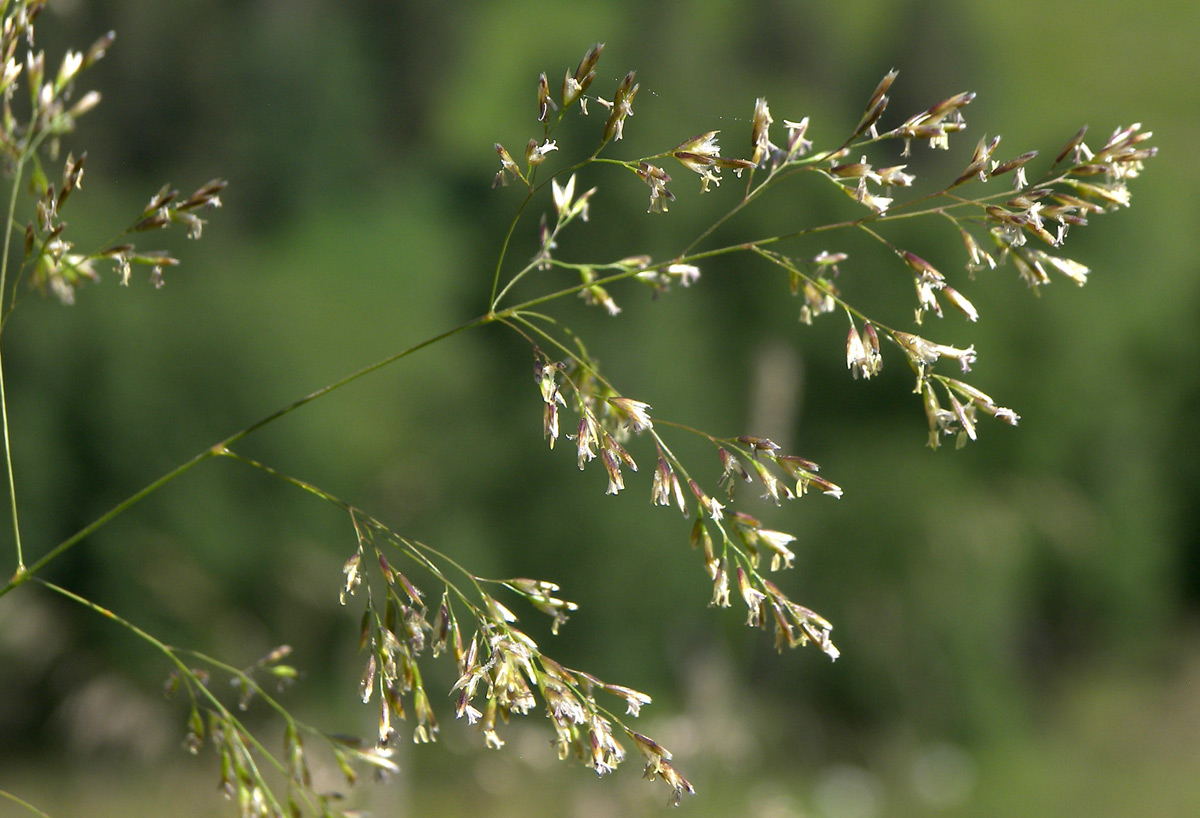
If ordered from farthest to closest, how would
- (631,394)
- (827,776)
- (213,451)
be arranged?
1. (827,776)
2. (631,394)
3. (213,451)

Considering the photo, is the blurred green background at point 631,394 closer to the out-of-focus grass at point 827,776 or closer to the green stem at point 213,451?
the out-of-focus grass at point 827,776

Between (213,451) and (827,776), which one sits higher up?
(213,451)

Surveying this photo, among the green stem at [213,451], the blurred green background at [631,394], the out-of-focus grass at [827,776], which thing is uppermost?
the green stem at [213,451]

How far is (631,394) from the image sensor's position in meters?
4.52

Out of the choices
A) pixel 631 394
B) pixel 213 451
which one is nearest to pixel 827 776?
pixel 631 394

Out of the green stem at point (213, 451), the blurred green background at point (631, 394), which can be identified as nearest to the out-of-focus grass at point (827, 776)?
the blurred green background at point (631, 394)

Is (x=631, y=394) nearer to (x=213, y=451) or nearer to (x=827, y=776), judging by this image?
(x=827, y=776)

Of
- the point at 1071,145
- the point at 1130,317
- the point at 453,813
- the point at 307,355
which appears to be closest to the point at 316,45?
the point at 307,355

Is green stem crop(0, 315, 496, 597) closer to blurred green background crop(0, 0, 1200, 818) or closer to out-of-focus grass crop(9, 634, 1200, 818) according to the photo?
out-of-focus grass crop(9, 634, 1200, 818)

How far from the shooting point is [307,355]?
5.10m

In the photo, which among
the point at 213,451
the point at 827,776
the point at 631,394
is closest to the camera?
the point at 213,451

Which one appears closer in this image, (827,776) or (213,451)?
(213,451)

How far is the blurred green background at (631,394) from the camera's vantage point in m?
4.62

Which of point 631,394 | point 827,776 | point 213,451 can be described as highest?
point 213,451
